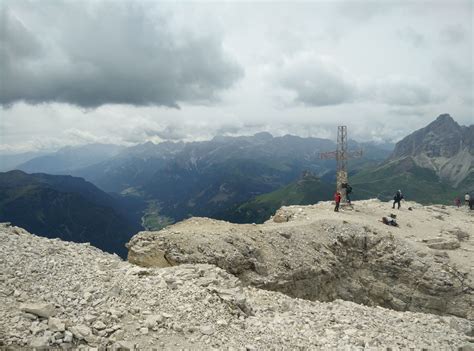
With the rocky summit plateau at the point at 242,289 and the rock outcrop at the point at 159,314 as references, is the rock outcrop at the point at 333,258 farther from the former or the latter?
the rock outcrop at the point at 159,314

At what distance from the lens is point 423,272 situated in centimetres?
3641

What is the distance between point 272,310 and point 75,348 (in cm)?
1105

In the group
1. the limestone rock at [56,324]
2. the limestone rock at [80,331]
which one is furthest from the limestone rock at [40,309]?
the limestone rock at [80,331]

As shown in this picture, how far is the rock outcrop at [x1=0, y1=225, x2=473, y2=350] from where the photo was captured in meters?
14.7

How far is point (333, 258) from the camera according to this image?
Answer: 120 ft

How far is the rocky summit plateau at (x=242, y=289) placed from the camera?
51.0 ft

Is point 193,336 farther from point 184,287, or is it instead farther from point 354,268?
point 354,268

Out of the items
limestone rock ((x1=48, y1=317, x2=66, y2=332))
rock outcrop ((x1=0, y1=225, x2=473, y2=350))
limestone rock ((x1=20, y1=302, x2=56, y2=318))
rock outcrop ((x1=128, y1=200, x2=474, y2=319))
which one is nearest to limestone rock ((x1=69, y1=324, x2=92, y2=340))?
rock outcrop ((x1=0, y1=225, x2=473, y2=350))

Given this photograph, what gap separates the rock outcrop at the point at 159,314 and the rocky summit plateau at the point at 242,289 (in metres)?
0.06

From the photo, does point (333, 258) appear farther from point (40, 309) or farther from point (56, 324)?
point (40, 309)

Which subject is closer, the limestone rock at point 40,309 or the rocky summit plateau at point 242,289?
the limestone rock at point 40,309

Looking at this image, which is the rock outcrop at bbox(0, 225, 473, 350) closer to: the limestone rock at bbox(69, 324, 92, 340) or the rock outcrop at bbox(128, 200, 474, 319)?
the limestone rock at bbox(69, 324, 92, 340)

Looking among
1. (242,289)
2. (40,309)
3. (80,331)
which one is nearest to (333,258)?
(242,289)

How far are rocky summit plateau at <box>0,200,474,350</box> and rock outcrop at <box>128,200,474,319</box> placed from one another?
0.36 feet
